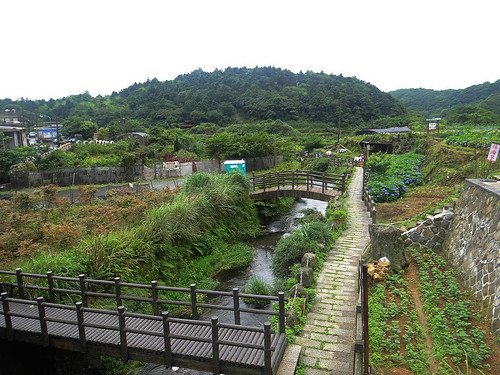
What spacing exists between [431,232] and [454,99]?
293 feet

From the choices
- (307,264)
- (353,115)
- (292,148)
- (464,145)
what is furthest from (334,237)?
(353,115)

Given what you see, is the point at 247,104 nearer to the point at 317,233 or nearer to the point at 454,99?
the point at 454,99

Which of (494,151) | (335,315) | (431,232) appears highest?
(494,151)

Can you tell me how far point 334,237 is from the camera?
1212cm

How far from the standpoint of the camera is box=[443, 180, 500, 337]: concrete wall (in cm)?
686

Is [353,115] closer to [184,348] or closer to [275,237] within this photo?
[275,237]

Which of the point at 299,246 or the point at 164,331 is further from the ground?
the point at 164,331

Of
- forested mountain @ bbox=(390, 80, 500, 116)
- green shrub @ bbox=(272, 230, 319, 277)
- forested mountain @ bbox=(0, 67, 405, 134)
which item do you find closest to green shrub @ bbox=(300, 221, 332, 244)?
green shrub @ bbox=(272, 230, 319, 277)

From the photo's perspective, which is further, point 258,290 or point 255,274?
point 255,274

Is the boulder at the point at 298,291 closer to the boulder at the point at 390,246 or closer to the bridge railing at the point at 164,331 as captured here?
the bridge railing at the point at 164,331

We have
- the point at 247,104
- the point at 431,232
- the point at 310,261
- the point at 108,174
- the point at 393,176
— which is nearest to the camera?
the point at 310,261

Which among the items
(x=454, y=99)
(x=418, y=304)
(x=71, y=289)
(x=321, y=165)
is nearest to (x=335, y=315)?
→ (x=418, y=304)

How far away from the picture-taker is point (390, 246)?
30.2 feet

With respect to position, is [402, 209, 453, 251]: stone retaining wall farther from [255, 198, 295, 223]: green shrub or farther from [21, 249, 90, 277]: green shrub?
[255, 198, 295, 223]: green shrub
